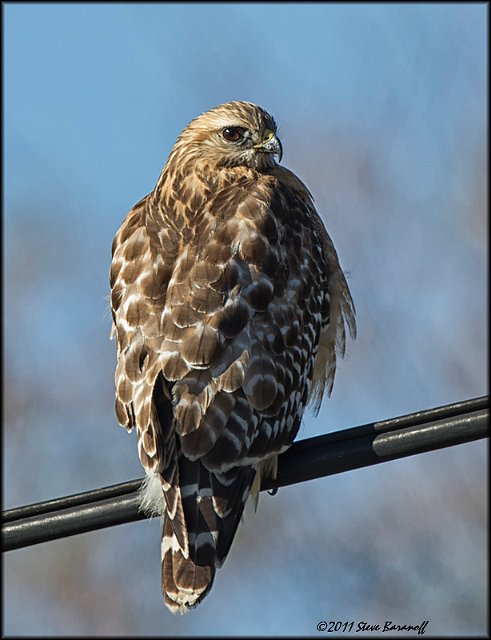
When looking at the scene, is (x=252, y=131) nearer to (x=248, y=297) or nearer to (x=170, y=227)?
(x=170, y=227)

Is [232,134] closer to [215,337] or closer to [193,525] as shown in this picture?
[215,337]

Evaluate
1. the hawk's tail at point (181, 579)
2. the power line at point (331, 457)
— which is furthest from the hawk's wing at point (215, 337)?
the power line at point (331, 457)

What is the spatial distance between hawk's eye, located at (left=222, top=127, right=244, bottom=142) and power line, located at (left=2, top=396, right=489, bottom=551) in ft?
7.33

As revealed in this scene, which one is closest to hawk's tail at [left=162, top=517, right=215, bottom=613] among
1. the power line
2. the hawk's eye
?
the power line

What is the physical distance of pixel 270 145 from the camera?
6188mm

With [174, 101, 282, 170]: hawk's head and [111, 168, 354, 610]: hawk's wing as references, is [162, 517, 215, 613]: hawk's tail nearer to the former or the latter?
[111, 168, 354, 610]: hawk's wing

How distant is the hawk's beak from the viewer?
618cm

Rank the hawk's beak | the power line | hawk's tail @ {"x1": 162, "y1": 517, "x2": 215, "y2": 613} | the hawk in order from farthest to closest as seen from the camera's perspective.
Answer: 1. the hawk's beak
2. the hawk
3. hawk's tail @ {"x1": 162, "y1": 517, "x2": 215, "y2": 613}
4. the power line

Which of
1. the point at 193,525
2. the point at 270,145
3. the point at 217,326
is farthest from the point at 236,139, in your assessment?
the point at 193,525

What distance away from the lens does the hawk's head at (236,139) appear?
621 centimetres

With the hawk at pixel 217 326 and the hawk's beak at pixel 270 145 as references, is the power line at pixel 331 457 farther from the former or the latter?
the hawk's beak at pixel 270 145

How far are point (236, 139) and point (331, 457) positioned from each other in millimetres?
2438

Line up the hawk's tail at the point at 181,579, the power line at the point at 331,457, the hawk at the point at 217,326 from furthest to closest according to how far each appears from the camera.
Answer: the hawk at the point at 217,326, the hawk's tail at the point at 181,579, the power line at the point at 331,457

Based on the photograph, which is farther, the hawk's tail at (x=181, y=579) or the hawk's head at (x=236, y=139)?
the hawk's head at (x=236, y=139)
